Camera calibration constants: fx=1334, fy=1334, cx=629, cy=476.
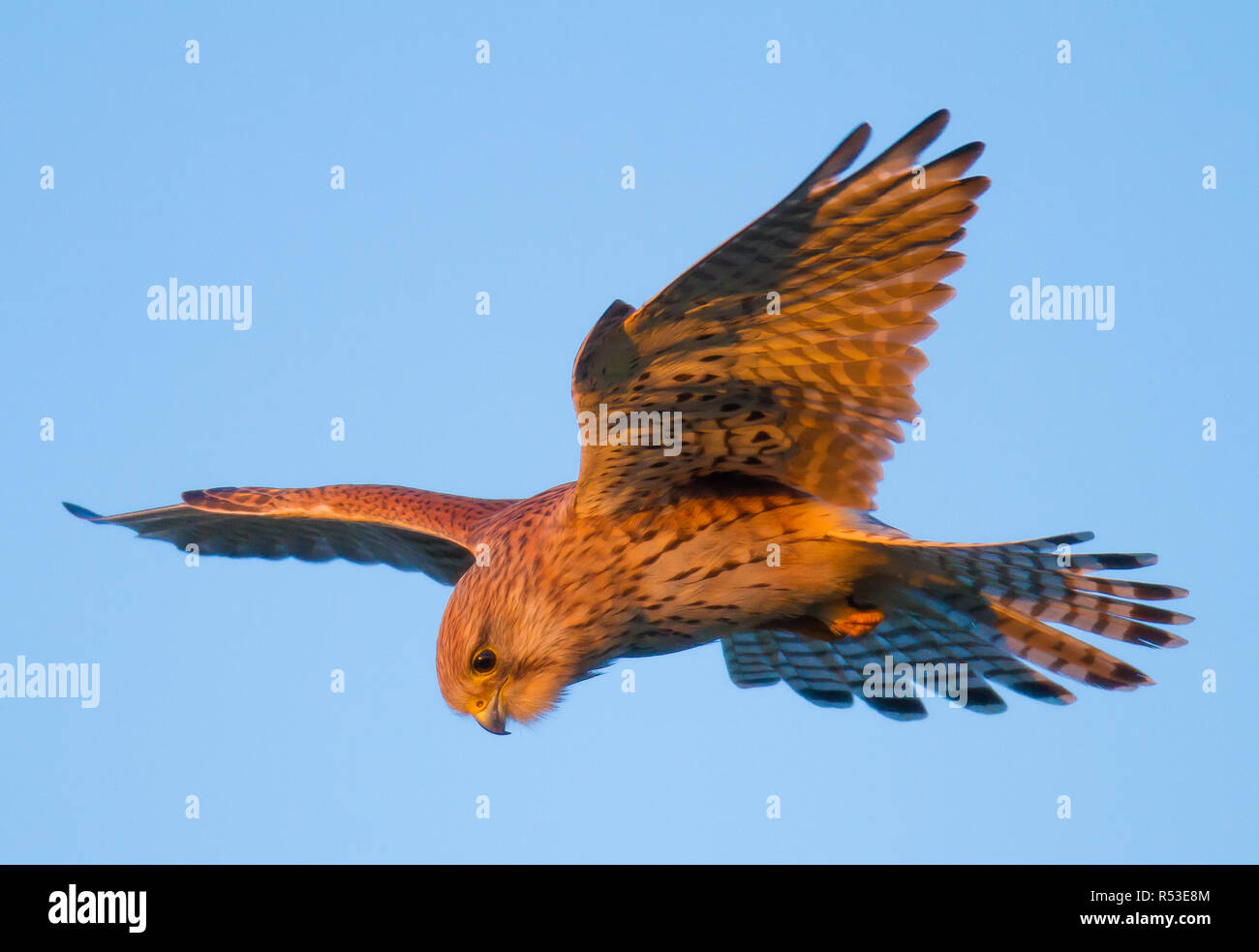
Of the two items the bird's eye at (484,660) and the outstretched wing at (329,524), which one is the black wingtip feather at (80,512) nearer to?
the outstretched wing at (329,524)

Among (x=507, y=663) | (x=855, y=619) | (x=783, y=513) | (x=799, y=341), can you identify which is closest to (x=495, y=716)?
(x=507, y=663)

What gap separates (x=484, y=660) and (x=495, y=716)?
0.90ft

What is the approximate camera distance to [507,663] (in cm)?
625

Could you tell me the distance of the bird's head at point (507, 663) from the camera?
20.4 feet

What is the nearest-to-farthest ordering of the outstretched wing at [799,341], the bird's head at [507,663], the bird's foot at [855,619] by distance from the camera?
the outstretched wing at [799,341] < the bird's head at [507,663] < the bird's foot at [855,619]

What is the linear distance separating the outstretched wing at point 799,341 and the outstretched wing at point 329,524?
1.67 meters

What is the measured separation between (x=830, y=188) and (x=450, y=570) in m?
4.05

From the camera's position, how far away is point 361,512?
775cm

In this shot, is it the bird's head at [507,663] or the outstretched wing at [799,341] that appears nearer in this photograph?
the outstretched wing at [799,341]

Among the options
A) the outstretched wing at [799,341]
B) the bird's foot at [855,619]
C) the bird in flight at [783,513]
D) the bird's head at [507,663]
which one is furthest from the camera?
the bird's foot at [855,619]

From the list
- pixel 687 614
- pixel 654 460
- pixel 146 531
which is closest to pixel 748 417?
pixel 654 460

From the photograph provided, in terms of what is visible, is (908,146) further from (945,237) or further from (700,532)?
(700,532)

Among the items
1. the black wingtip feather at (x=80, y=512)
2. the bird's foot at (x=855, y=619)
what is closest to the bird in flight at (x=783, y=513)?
the bird's foot at (x=855, y=619)

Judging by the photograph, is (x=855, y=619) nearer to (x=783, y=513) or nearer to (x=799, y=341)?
(x=783, y=513)
